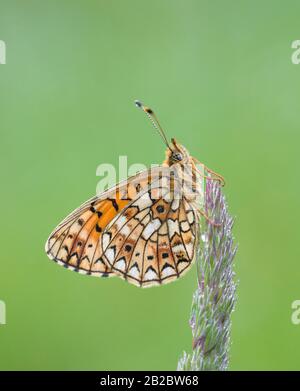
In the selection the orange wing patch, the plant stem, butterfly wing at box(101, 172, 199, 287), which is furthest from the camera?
the orange wing patch

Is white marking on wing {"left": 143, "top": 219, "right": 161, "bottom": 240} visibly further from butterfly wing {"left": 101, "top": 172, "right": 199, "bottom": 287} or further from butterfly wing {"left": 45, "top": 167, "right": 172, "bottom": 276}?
butterfly wing {"left": 45, "top": 167, "right": 172, "bottom": 276}

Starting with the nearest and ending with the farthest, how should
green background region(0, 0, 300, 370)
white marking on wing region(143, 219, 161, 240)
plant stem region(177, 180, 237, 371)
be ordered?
plant stem region(177, 180, 237, 371), white marking on wing region(143, 219, 161, 240), green background region(0, 0, 300, 370)

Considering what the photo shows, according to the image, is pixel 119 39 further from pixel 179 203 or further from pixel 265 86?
pixel 179 203

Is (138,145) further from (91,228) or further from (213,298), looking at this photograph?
(213,298)

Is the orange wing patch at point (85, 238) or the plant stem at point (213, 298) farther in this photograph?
the orange wing patch at point (85, 238)

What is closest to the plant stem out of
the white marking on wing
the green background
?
the white marking on wing

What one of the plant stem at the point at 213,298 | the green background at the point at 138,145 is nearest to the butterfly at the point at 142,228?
the plant stem at the point at 213,298

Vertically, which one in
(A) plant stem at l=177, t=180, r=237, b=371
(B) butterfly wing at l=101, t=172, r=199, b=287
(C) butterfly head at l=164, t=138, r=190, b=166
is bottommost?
(A) plant stem at l=177, t=180, r=237, b=371

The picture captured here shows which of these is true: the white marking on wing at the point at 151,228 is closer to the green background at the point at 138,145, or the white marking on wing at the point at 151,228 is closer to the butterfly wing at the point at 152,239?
the butterfly wing at the point at 152,239

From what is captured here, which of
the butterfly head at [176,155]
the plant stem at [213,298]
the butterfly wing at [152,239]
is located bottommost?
the plant stem at [213,298]
